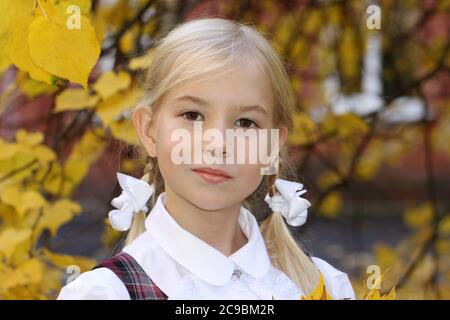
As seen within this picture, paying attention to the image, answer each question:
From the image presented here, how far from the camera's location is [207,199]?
96 centimetres

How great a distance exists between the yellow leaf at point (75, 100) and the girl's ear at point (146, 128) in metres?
0.60

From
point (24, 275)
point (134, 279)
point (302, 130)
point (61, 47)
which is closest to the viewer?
point (134, 279)

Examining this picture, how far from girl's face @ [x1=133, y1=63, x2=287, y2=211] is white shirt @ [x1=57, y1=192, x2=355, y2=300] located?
0.05 m

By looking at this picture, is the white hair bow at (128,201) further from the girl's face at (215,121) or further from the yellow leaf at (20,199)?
the yellow leaf at (20,199)

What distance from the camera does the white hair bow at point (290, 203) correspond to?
1044 millimetres

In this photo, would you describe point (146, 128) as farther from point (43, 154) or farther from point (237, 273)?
point (43, 154)

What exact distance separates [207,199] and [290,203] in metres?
0.14

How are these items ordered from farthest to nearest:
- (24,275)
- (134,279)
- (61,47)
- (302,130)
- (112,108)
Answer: (302,130) → (112,108) → (24,275) → (61,47) → (134,279)

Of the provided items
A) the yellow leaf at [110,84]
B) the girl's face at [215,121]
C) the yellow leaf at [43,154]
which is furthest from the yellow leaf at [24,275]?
the girl's face at [215,121]

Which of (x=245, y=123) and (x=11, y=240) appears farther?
(x=11, y=240)

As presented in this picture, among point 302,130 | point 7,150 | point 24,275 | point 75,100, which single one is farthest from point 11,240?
point 302,130

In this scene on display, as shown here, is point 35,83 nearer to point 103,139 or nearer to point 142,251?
point 103,139
